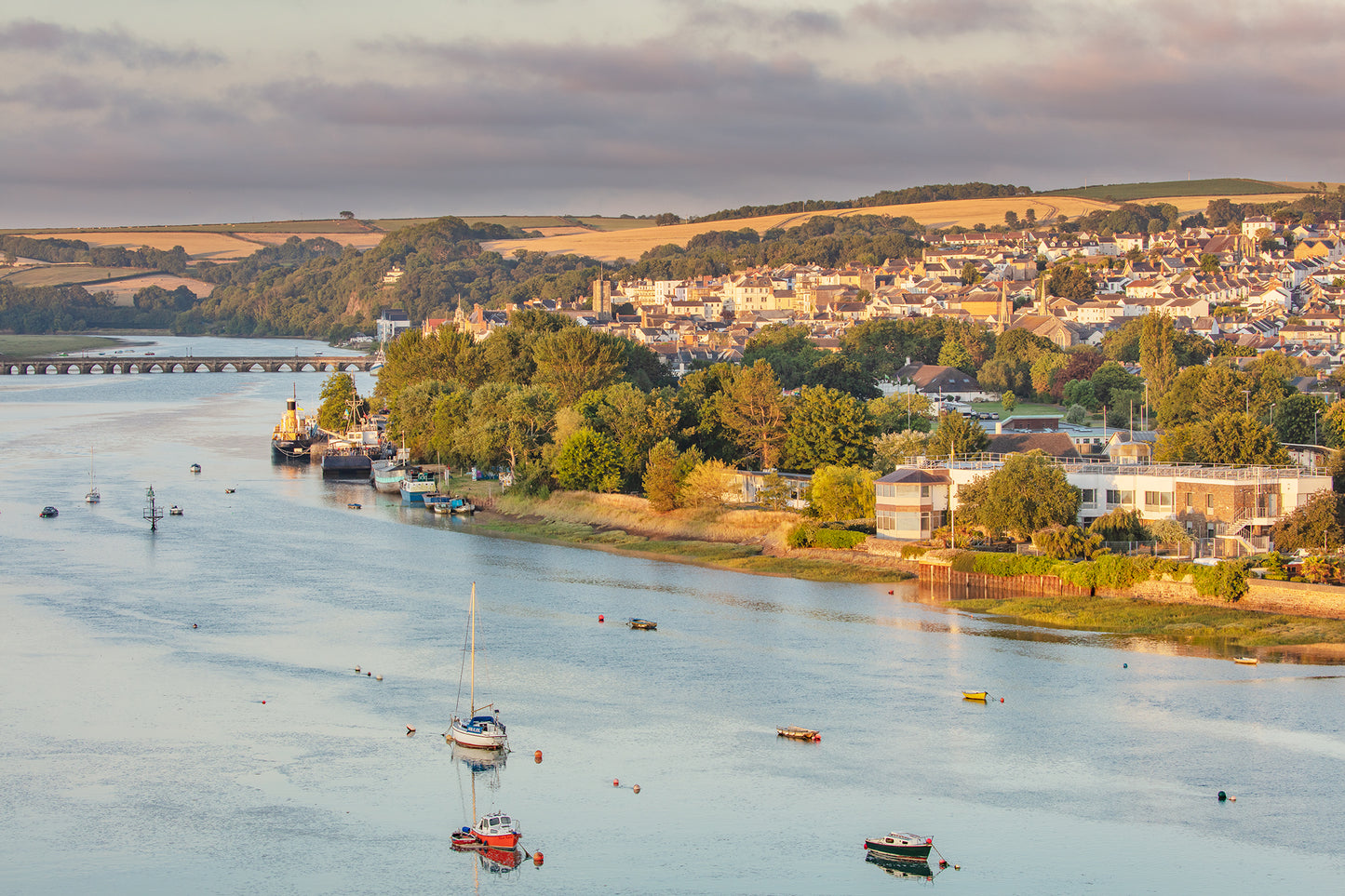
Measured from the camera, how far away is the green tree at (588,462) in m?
43.9

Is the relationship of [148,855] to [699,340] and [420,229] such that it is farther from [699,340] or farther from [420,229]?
[420,229]

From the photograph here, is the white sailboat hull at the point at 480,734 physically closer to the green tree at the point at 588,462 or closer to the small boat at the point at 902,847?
the small boat at the point at 902,847

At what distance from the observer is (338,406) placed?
2633 inches

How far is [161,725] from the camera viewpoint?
2309cm

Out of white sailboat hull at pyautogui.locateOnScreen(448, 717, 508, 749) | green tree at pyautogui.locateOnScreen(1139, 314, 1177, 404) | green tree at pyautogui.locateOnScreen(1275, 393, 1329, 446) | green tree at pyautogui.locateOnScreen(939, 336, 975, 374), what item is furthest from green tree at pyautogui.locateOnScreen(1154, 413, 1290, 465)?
green tree at pyautogui.locateOnScreen(939, 336, 975, 374)

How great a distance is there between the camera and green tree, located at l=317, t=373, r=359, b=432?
217 ft

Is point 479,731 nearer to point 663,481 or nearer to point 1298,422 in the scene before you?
point 663,481

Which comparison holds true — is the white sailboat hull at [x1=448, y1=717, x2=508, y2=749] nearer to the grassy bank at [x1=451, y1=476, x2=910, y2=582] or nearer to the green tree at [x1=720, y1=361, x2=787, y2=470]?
the grassy bank at [x1=451, y1=476, x2=910, y2=582]

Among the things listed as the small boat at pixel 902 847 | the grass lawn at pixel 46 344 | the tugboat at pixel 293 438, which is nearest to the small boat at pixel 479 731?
the small boat at pixel 902 847

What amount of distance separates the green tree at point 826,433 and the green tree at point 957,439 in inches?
81.3

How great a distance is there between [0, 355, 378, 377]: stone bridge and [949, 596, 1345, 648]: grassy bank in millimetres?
93001

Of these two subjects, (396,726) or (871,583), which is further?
(871,583)

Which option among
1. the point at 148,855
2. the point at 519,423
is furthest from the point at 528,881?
the point at 519,423

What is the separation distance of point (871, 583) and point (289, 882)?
60.0ft
